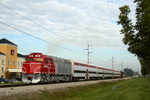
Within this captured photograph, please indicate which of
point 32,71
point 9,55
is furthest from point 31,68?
point 9,55

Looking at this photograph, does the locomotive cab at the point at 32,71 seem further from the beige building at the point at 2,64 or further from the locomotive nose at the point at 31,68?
the beige building at the point at 2,64

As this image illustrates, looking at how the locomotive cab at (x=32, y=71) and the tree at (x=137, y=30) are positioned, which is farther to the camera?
the locomotive cab at (x=32, y=71)

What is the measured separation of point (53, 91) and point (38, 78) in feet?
A: 10.0

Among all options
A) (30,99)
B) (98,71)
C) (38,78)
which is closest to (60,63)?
(38,78)

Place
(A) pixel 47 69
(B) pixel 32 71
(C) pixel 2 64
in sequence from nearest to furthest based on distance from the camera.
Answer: (B) pixel 32 71 → (A) pixel 47 69 → (C) pixel 2 64

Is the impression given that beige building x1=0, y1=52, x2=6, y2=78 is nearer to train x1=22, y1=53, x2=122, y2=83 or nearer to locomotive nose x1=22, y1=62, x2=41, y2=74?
train x1=22, y1=53, x2=122, y2=83

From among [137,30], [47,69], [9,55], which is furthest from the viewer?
[9,55]

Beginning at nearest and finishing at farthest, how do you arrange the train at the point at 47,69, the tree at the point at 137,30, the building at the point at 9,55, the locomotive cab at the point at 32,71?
the tree at the point at 137,30, the locomotive cab at the point at 32,71, the train at the point at 47,69, the building at the point at 9,55

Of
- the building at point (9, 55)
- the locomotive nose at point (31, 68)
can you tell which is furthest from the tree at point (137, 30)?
the building at point (9, 55)

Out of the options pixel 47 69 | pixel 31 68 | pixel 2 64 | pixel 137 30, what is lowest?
pixel 47 69

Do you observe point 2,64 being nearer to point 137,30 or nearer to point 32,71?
point 32,71

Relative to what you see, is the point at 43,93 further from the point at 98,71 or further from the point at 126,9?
the point at 98,71

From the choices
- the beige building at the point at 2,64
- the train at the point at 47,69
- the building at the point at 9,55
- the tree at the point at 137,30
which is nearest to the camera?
the tree at the point at 137,30

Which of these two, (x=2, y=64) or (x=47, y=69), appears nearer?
(x=47, y=69)
